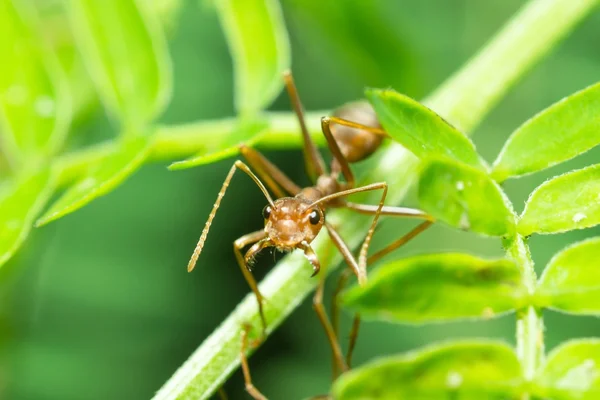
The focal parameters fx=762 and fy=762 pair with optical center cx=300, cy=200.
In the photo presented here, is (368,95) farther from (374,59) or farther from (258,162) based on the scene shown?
(374,59)

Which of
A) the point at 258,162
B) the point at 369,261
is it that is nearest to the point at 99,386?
the point at 258,162

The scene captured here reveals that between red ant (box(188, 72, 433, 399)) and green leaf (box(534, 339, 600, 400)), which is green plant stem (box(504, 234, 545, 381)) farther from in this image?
red ant (box(188, 72, 433, 399))

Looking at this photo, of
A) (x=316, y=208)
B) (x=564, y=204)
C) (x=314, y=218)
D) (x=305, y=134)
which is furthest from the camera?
(x=305, y=134)

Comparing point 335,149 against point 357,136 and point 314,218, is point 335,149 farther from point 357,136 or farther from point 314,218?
point 314,218

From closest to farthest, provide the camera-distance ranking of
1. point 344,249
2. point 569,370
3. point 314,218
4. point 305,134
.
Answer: point 569,370 < point 344,249 < point 314,218 < point 305,134

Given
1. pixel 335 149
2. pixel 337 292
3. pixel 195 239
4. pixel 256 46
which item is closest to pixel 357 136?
pixel 335 149

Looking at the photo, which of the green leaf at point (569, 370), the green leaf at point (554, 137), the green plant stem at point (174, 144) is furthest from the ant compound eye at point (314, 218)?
the green leaf at point (569, 370)
